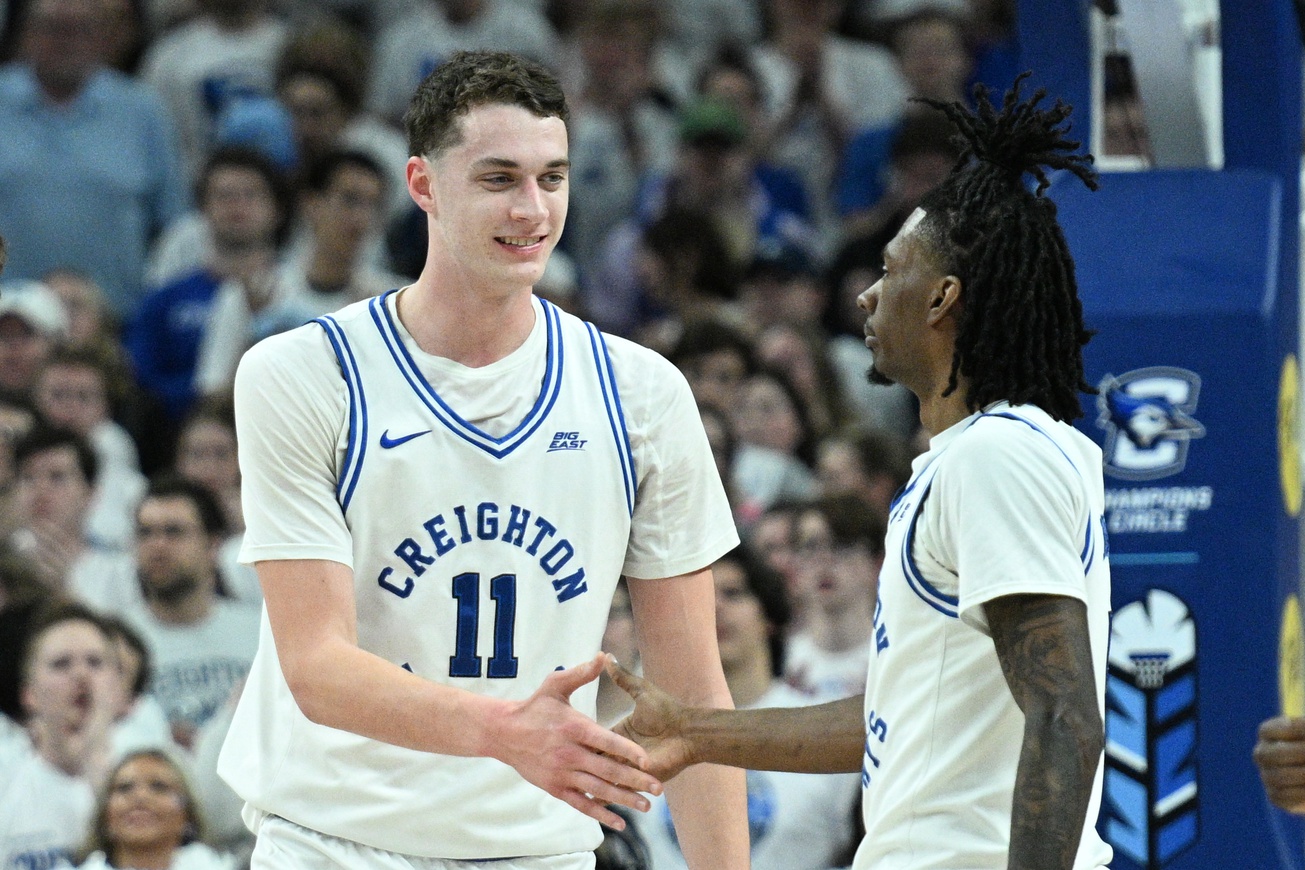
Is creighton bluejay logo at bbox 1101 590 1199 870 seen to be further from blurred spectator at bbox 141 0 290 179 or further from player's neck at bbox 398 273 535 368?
blurred spectator at bbox 141 0 290 179

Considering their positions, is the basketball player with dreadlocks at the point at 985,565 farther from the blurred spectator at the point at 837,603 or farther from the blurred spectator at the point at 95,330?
the blurred spectator at the point at 95,330

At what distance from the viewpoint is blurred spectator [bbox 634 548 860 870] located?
6934mm

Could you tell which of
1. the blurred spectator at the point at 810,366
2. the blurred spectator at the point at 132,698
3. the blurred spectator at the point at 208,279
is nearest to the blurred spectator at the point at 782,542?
the blurred spectator at the point at 810,366

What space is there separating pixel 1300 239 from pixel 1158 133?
0.53 m

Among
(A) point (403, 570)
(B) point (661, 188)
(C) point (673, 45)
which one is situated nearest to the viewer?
(A) point (403, 570)

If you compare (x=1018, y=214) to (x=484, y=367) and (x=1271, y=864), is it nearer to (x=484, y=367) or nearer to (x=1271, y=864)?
(x=484, y=367)

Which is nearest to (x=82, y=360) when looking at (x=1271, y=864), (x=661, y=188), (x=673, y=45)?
(x=661, y=188)

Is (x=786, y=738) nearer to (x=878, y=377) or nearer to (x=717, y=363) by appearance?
(x=878, y=377)

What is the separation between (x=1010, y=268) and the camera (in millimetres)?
3492

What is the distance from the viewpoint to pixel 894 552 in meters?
3.43

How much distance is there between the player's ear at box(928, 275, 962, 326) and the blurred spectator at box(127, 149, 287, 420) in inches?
249

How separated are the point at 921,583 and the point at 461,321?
4.16 feet

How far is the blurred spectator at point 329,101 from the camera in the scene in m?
10.6

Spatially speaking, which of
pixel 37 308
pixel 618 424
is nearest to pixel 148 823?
pixel 618 424
